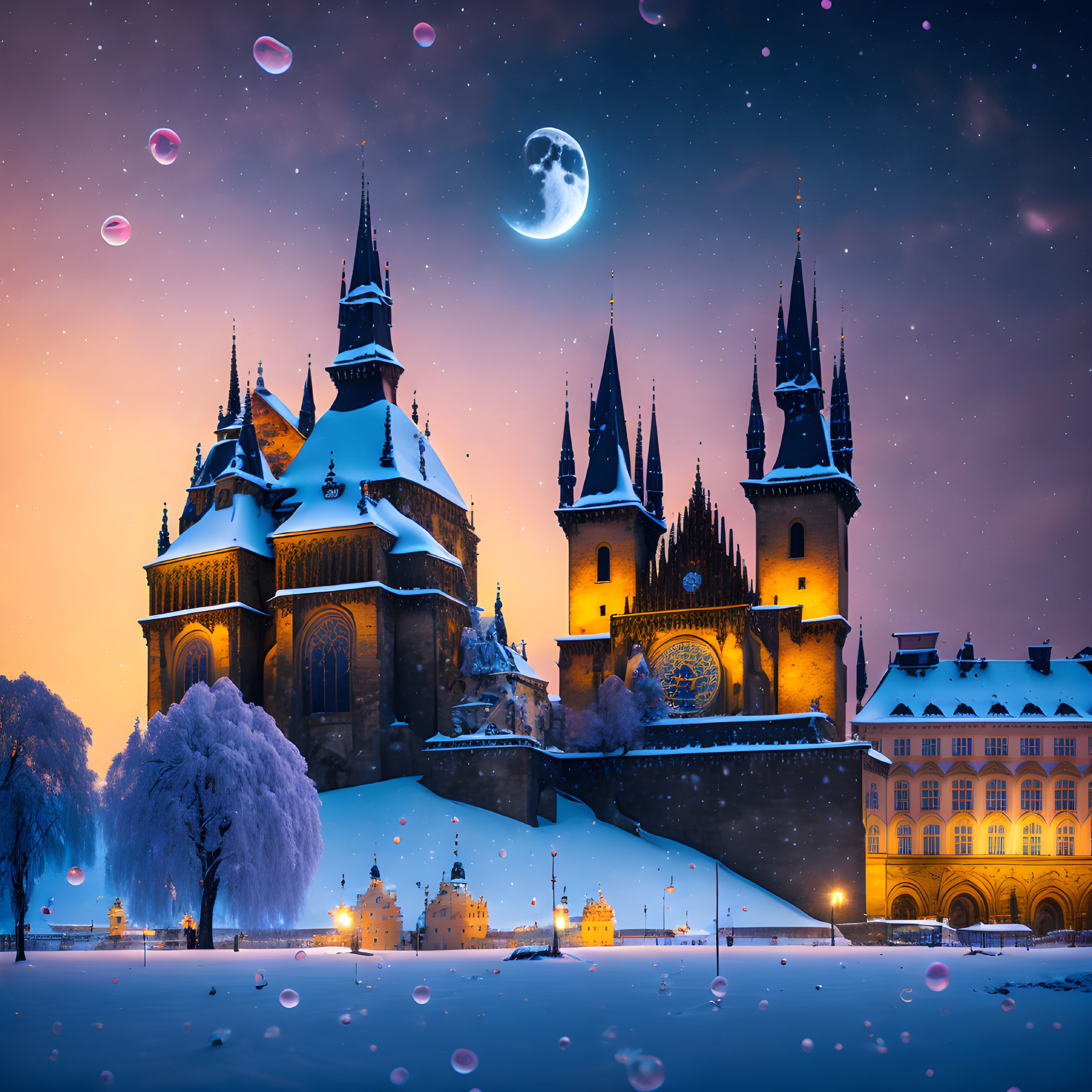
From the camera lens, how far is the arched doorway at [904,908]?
81.7 metres

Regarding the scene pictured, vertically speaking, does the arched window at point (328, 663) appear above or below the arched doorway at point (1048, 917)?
above

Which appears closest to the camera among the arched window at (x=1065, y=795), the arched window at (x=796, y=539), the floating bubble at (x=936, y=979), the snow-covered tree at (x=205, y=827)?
the floating bubble at (x=936, y=979)

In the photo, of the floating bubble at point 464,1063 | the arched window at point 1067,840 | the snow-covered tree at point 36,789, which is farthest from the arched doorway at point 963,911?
the floating bubble at point 464,1063

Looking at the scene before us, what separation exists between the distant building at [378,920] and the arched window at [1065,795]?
1887 inches

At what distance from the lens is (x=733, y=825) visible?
66625mm

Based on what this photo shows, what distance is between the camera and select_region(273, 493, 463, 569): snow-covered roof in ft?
238

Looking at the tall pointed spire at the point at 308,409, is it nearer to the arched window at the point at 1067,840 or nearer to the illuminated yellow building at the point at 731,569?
the illuminated yellow building at the point at 731,569

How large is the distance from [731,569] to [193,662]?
3051 cm

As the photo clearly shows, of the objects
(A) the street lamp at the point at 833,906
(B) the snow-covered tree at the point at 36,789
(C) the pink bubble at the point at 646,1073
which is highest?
(B) the snow-covered tree at the point at 36,789

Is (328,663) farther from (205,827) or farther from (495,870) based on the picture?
(205,827)

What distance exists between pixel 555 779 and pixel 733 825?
10.1m

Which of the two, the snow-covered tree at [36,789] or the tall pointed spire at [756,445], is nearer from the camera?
the snow-covered tree at [36,789]

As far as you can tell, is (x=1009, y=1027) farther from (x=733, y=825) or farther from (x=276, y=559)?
(x=276, y=559)

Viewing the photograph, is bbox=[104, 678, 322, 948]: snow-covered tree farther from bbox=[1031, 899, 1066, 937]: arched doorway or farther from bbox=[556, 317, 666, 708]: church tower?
bbox=[1031, 899, 1066, 937]: arched doorway
